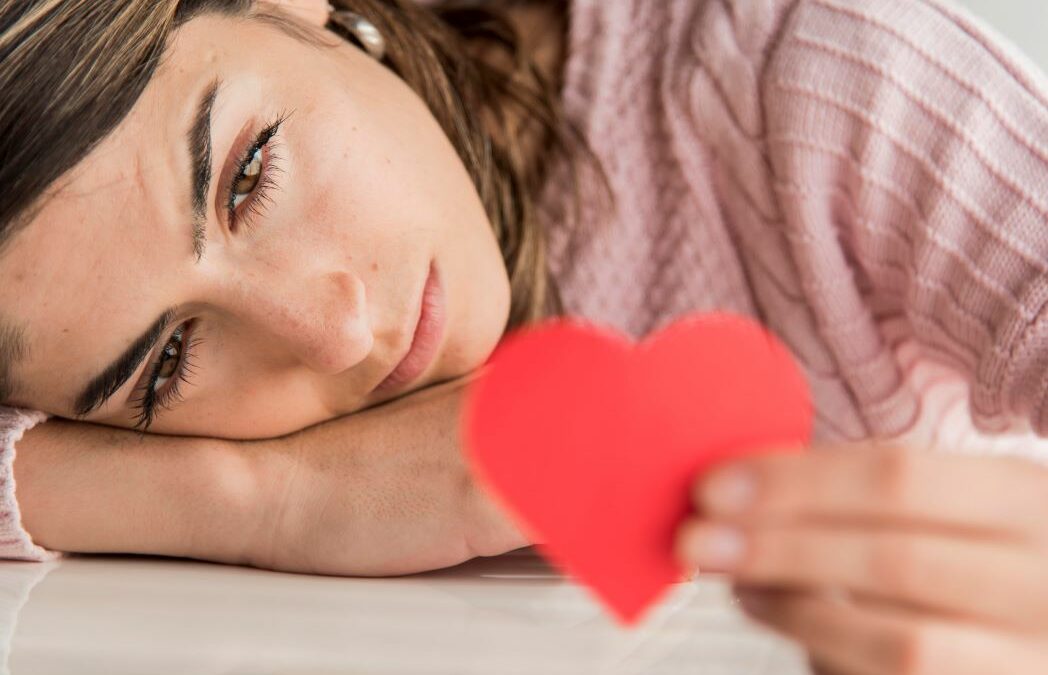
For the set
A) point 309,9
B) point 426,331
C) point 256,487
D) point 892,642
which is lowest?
point 256,487

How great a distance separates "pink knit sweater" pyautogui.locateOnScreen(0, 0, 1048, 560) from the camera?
0.83 metres

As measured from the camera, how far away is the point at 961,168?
84 centimetres

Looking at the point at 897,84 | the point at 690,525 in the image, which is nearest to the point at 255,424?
the point at 690,525

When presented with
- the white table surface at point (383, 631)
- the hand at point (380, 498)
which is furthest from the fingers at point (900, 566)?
the hand at point (380, 498)

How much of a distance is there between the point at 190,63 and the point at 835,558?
1.98 feet

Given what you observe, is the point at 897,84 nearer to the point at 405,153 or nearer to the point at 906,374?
the point at 906,374

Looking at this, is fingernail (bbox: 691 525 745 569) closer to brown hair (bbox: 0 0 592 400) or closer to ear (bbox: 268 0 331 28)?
brown hair (bbox: 0 0 592 400)

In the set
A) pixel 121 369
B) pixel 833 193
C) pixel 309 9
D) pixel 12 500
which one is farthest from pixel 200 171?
pixel 833 193

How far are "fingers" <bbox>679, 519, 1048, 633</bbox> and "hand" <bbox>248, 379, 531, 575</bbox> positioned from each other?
0.36 m

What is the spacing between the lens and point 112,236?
2.24 ft

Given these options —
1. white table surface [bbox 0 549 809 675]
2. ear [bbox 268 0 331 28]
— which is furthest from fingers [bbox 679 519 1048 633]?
ear [bbox 268 0 331 28]

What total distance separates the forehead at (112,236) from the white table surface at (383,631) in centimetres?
20

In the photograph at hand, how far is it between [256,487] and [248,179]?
0.29 meters

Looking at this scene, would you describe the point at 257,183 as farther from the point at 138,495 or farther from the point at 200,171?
the point at 138,495
